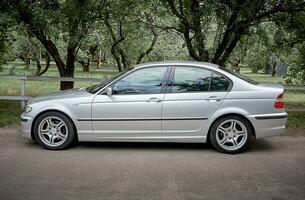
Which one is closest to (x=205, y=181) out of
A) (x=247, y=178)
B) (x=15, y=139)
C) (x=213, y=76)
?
(x=247, y=178)

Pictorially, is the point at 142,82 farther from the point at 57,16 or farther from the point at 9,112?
the point at 9,112

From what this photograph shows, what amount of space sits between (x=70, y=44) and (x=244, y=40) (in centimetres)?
592

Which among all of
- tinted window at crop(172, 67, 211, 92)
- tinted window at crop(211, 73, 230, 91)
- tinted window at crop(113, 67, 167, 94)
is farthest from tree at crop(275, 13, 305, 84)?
tinted window at crop(113, 67, 167, 94)

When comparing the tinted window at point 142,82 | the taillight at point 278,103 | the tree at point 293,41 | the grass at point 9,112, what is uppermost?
the tree at point 293,41

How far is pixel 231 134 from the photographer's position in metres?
6.94

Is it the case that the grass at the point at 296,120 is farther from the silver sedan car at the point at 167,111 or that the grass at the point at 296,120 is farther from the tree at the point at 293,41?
the silver sedan car at the point at 167,111

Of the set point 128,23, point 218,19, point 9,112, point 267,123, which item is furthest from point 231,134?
point 128,23

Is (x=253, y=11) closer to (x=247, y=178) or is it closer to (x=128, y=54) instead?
(x=247, y=178)

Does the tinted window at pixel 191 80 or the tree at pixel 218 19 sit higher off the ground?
the tree at pixel 218 19

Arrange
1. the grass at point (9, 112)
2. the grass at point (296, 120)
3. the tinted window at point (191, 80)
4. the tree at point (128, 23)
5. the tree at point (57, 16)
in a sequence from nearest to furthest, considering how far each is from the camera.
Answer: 1. the tinted window at point (191, 80)
2. the grass at point (9, 112)
3. the grass at point (296, 120)
4. the tree at point (57, 16)
5. the tree at point (128, 23)

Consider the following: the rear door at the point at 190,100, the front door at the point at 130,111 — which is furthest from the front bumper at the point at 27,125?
the rear door at the point at 190,100

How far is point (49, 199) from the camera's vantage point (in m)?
4.67

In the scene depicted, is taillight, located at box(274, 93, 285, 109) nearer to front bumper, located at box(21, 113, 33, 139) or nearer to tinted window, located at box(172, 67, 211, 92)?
tinted window, located at box(172, 67, 211, 92)

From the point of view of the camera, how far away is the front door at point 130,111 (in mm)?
6871
